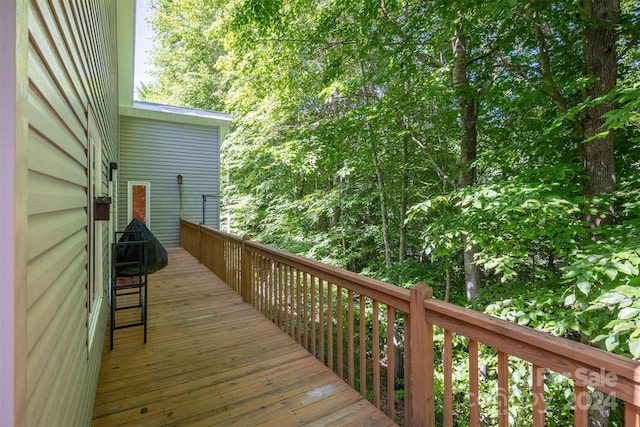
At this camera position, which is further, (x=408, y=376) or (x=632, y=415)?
(x=408, y=376)

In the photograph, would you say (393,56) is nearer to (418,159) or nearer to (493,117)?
(493,117)

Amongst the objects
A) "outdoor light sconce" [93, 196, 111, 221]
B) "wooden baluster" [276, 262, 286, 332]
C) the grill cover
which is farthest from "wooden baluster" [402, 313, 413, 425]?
the grill cover

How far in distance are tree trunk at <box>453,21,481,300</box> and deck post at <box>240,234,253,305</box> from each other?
350 cm

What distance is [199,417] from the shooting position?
2119 millimetres

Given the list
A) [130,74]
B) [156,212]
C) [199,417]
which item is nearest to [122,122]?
[130,74]

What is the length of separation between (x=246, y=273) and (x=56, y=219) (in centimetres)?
336

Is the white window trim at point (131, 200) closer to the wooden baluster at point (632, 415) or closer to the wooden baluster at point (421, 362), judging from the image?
the wooden baluster at point (421, 362)

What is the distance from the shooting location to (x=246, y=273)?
174 inches

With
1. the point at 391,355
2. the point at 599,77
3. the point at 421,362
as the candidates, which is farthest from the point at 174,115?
the point at 421,362

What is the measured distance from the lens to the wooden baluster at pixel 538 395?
127 cm

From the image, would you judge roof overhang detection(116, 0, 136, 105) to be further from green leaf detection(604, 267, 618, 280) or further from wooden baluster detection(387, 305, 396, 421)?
green leaf detection(604, 267, 618, 280)

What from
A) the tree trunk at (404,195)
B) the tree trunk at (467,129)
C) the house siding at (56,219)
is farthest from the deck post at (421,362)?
the tree trunk at (404,195)

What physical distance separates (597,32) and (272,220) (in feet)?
32.6

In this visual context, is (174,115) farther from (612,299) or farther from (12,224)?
(612,299)
